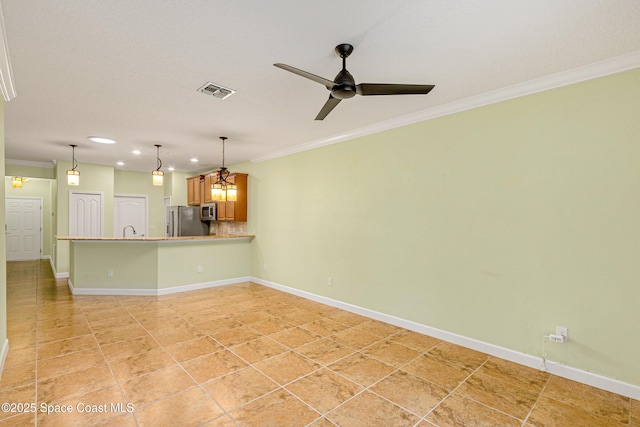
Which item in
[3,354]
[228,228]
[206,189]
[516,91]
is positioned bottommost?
[3,354]

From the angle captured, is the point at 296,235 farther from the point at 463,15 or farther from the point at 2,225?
the point at 463,15

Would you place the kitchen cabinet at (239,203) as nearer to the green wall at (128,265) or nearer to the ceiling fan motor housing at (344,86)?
the green wall at (128,265)

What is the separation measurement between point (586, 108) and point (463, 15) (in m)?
1.55

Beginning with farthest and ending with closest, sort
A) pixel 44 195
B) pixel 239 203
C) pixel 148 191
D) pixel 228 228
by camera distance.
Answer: pixel 44 195
pixel 148 191
pixel 228 228
pixel 239 203

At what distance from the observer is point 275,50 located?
2252 millimetres

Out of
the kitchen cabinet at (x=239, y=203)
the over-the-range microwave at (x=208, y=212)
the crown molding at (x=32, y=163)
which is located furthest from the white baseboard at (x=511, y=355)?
the crown molding at (x=32, y=163)

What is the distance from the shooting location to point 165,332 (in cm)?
354

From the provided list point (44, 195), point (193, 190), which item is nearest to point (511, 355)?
point (193, 190)

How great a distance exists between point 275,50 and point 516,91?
2256 mm

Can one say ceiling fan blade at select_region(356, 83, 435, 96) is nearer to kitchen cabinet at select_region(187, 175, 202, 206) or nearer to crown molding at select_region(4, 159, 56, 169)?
kitchen cabinet at select_region(187, 175, 202, 206)

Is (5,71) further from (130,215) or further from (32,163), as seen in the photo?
(130,215)

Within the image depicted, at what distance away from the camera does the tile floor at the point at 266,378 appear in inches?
82.2

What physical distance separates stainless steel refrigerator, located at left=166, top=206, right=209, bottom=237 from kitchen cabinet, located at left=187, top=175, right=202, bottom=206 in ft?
0.93

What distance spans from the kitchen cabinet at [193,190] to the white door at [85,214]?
188 cm
